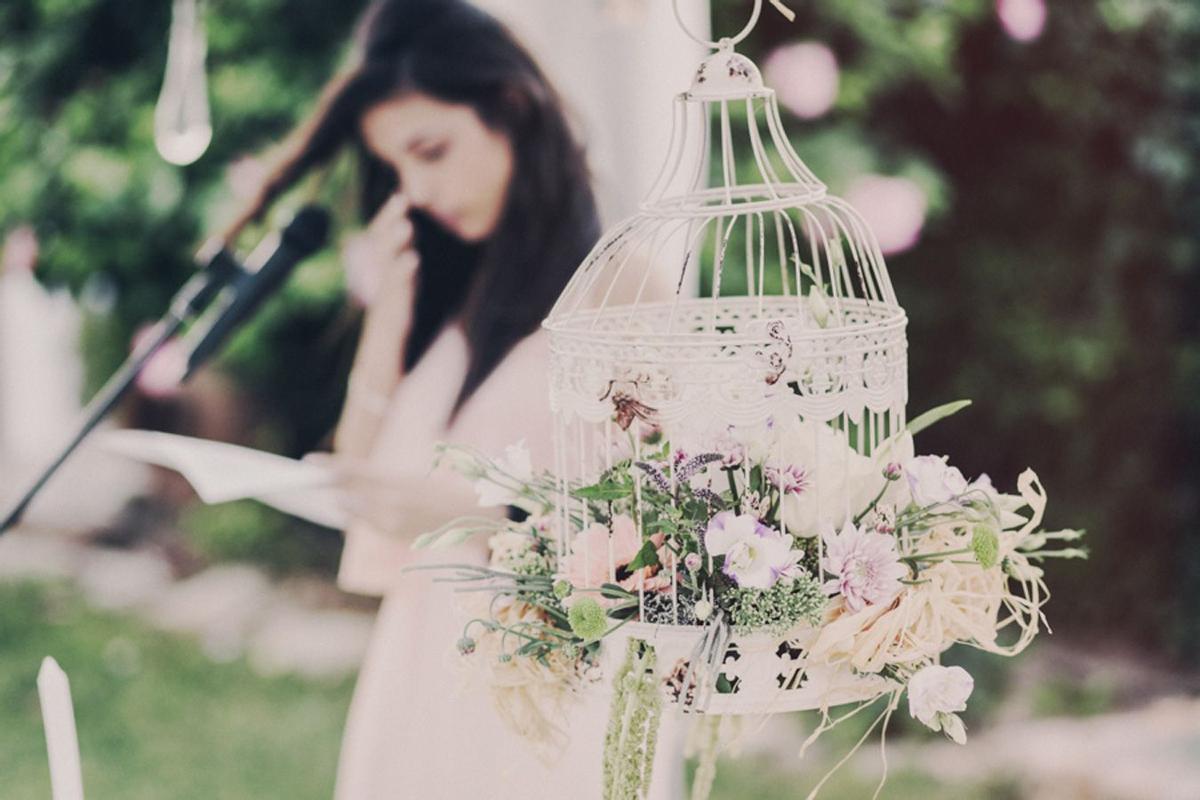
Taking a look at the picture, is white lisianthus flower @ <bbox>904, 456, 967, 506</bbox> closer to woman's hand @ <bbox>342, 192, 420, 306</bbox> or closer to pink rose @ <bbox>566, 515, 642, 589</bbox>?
pink rose @ <bbox>566, 515, 642, 589</bbox>

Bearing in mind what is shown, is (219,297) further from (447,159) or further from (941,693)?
(941,693)

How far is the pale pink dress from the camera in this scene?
2.21m

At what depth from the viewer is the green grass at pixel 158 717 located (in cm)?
330

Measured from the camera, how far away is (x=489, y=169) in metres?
2.25

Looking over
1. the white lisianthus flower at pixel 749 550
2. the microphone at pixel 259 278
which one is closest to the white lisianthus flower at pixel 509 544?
the white lisianthus flower at pixel 749 550

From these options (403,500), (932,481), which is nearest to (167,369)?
(403,500)

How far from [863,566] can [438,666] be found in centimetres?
126

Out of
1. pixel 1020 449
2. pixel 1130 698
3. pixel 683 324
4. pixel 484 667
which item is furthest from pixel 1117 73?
pixel 484 667

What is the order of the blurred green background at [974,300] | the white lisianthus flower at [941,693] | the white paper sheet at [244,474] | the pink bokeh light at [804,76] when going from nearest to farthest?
1. the white lisianthus flower at [941,693]
2. the white paper sheet at [244,474]
3. the blurred green background at [974,300]
4. the pink bokeh light at [804,76]

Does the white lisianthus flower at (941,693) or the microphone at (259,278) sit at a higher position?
the microphone at (259,278)

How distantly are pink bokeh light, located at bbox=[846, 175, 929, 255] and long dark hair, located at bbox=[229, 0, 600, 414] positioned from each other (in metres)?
1.10

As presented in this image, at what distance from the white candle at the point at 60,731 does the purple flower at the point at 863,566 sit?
766 millimetres

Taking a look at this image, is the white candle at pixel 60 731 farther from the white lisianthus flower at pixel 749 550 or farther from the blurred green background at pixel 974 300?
the blurred green background at pixel 974 300

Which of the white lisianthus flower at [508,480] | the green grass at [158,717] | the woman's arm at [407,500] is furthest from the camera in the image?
the green grass at [158,717]
